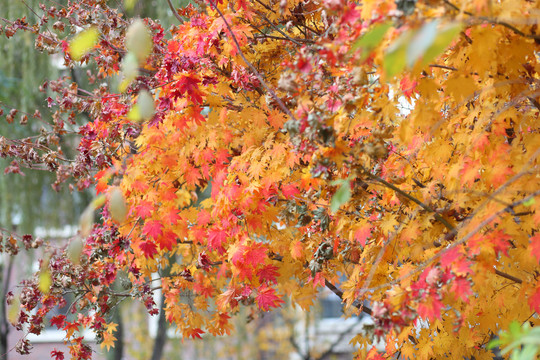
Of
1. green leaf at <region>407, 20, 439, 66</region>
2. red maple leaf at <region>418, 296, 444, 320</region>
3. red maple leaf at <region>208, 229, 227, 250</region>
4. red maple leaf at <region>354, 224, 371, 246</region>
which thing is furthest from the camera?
red maple leaf at <region>208, 229, 227, 250</region>

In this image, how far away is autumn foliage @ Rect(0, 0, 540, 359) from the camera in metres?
1.93

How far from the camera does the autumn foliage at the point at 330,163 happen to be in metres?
1.93

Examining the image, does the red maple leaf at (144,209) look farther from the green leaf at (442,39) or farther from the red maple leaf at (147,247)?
the green leaf at (442,39)

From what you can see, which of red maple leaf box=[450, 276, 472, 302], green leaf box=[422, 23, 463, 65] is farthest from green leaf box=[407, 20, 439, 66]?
red maple leaf box=[450, 276, 472, 302]

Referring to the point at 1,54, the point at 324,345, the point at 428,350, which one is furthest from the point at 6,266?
the point at 428,350

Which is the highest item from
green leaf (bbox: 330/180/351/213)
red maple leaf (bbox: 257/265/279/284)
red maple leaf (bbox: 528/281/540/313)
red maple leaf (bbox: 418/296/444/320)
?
green leaf (bbox: 330/180/351/213)

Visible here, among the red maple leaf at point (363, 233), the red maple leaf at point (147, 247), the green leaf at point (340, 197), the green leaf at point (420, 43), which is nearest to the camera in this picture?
the green leaf at point (420, 43)

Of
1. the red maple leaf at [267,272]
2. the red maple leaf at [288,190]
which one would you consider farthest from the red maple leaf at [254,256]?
the red maple leaf at [288,190]

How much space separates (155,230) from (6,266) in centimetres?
547

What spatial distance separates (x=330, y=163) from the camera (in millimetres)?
2074

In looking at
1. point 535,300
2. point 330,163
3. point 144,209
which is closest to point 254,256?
point 144,209

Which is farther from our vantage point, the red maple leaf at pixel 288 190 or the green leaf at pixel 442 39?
the red maple leaf at pixel 288 190

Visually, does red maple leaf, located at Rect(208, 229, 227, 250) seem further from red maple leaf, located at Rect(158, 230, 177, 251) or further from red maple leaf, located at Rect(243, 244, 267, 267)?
red maple leaf, located at Rect(158, 230, 177, 251)

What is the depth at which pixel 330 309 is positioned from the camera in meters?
10.6
